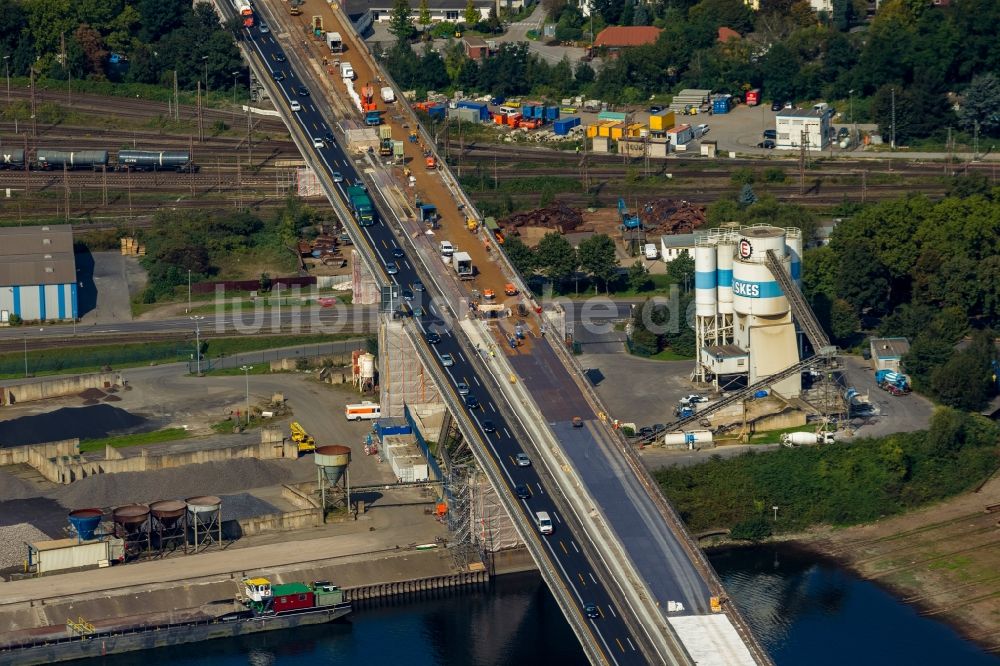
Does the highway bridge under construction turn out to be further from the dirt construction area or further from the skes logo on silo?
the dirt construction area

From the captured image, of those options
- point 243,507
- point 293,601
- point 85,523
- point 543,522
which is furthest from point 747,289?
point 85,523

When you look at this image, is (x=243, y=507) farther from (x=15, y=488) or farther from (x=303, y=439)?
(x=15, y=488)

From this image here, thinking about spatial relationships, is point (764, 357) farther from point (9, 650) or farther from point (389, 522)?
point (9, 650)

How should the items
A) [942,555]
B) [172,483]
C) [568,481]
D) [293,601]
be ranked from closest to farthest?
[293,601] → [568,481] → [942,555] → [172,483]

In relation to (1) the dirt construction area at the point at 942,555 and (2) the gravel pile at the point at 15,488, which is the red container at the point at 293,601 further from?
(1) the dirt construction area at the point at 942,555

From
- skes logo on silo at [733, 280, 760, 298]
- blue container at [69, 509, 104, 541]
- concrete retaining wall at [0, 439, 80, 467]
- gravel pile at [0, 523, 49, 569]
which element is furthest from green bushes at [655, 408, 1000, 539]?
concrete retaining wall at [0, 439, 80, 467]

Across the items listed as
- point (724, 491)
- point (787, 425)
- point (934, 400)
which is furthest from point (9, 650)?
point (934, 400)

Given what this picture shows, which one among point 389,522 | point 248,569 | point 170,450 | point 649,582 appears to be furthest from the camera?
point 170,450
